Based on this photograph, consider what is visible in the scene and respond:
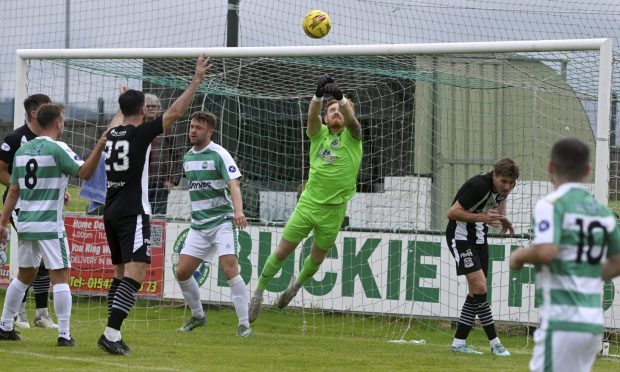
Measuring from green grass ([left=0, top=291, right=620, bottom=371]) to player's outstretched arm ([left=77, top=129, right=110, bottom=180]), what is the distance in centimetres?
156

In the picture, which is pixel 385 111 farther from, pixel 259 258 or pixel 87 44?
pixel 87 44

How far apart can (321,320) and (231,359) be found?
4.63 m

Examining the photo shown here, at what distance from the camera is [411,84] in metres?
14.6

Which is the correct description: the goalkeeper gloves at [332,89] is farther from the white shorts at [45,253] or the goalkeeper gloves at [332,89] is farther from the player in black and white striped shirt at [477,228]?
the white shorts at [45,253]

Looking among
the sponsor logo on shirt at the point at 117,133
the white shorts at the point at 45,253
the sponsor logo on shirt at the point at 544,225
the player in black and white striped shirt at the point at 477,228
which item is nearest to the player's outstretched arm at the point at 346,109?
the player in black and white striped shirt at the point at 477,228

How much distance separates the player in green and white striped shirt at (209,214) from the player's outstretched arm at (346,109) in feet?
4.21

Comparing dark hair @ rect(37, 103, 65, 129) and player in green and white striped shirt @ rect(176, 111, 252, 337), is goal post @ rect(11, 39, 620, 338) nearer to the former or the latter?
player in green and white striped shirt @ rect(176, 111, 252, 337)

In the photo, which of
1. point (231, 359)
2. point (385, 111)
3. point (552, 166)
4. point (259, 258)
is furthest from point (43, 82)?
point (552, 166)

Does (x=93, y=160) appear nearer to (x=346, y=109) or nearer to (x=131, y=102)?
(x=131, y=102)

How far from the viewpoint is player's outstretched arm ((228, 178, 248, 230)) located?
10328 mm

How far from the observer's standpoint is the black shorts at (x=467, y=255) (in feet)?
33.7

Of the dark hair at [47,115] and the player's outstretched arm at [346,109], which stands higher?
the player's outstretched arm at [346,109]

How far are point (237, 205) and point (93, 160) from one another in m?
1.89

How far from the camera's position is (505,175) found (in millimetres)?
9883
